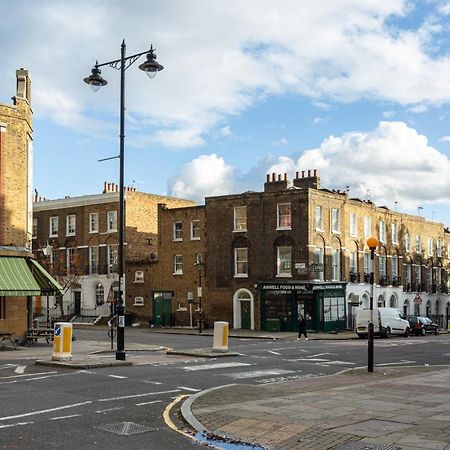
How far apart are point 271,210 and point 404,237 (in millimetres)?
17603

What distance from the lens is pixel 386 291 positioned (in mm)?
59719

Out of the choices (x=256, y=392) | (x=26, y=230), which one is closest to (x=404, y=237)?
(x=26, y=230)

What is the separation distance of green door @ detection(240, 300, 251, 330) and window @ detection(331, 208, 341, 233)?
28.3ft

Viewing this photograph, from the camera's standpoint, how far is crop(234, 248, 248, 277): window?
174 ft

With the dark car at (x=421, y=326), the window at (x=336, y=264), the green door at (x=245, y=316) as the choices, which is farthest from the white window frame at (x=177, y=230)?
the dark car at (x=421, y=326)

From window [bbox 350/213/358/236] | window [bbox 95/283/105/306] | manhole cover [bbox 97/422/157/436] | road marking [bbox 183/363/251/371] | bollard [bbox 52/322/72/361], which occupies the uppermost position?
window [bbox 350/213/358/236]

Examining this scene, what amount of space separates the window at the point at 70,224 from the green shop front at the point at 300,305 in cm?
2157

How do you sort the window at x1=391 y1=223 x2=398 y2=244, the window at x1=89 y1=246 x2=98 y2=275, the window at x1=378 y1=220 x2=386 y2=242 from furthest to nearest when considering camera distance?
the window at x1=89 y1=246 x2=98 y2=275 < the window at x1=391 y1=223 x2=398 y2=244 < the window at x1=378 y1=220 x2=386 y2=242

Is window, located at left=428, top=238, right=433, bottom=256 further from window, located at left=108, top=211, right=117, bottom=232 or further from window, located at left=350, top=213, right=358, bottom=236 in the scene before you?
window, located at left=108, top=211, right=117, bottom=232

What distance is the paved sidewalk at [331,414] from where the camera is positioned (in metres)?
9.98

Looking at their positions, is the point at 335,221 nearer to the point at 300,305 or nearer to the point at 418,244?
the point at 300,305

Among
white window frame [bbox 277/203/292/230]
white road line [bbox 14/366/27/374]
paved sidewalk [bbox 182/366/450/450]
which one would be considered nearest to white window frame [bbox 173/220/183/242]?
white window frame [bbox 277/203/292/230]

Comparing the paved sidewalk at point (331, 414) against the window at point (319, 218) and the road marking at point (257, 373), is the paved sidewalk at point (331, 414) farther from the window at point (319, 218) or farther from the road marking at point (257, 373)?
the window at point (319, 218)

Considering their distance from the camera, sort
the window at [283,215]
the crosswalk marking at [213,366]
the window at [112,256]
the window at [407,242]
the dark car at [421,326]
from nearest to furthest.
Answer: the crosswalk marking at [213,366]
the dark car at [421,326]
the window at [283,215]
the window at [112,256]
the window at [407,242]
